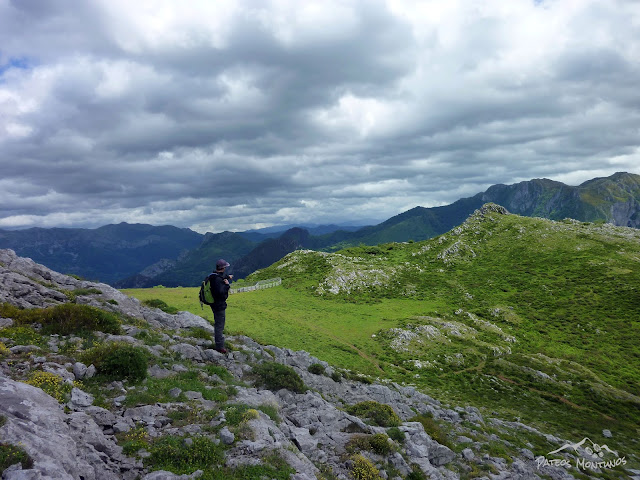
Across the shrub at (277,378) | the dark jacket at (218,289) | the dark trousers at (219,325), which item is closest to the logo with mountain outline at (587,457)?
the shrub at (277,378)

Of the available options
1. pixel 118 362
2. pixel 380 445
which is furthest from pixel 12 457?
pixel 380 445

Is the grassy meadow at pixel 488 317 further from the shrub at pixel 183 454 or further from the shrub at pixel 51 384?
the shrub at pixel 183 454

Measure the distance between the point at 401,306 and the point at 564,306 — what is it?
40.8 m

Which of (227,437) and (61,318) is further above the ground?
(61,318)

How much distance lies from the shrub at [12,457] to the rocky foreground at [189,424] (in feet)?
0.19

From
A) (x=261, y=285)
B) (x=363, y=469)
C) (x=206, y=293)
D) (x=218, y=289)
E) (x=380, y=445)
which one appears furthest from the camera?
(x=261, y=285)

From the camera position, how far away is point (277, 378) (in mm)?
22016

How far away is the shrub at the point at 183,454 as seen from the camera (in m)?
10.4

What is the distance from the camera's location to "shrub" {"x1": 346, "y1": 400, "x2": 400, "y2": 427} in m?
20.8

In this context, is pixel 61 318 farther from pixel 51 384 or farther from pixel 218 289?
pixel 218 289

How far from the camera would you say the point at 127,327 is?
23203 millimetres

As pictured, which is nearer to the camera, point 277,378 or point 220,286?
point 220,286

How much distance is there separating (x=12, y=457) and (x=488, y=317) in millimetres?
85322

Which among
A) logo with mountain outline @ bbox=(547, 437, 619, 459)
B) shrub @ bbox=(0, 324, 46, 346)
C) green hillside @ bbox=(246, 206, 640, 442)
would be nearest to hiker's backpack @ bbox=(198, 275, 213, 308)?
shrub @ bbox=(0, 324, 46, 346)
